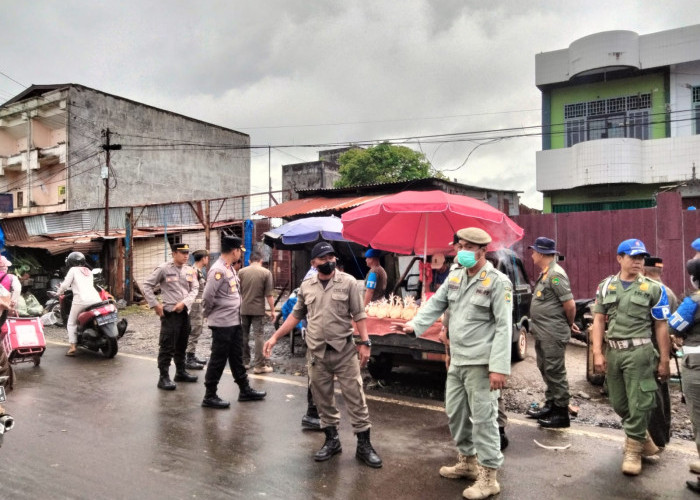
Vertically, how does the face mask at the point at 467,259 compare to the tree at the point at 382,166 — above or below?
below

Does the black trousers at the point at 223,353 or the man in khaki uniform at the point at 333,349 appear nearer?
the man in khaki uniform at the point at 333,349

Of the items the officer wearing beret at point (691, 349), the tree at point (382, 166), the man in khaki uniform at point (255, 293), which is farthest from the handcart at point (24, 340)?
the tree at point (382, 166)

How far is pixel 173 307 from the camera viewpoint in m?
6.80

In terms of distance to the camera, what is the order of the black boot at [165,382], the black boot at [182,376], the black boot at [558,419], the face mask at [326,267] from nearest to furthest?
the face mask at [326,267]
the black boot at [558,419]
the black boot at [165,382]
the black boot at [182,376]

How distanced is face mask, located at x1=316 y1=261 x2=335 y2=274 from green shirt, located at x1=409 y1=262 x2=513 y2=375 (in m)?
1.06

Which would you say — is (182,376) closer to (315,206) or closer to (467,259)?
(467,259)

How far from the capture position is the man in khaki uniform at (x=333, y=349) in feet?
13.9

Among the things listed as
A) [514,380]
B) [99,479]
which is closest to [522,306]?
[514,380]

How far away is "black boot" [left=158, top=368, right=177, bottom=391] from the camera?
6.55 metres

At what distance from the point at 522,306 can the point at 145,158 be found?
26.4m

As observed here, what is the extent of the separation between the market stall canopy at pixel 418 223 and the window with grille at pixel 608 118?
11455 mm

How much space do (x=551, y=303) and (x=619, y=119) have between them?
14.3 meters

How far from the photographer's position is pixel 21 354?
766cm

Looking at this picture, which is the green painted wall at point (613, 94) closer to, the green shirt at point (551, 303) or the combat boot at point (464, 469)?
the green shirt at point (551, 303)
